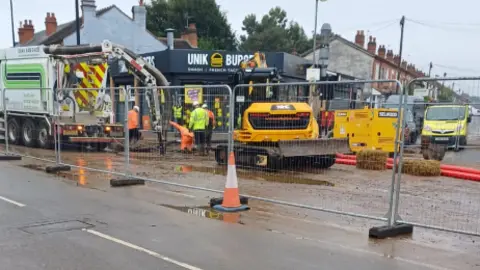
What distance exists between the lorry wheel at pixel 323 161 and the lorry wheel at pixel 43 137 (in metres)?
10.3

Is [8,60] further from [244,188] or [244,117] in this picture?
[244,188]

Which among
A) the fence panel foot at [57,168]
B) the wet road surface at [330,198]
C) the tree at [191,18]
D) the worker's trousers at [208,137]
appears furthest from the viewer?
the tree at [191,18]

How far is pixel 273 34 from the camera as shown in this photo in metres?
70.8

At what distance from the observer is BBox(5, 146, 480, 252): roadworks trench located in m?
8.04

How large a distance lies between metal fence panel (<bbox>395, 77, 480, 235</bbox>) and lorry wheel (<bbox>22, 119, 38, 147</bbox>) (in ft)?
44.6

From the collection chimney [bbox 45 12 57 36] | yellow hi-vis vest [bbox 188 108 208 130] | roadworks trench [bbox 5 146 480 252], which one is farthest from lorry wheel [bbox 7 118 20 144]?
chimney [bbox 45 12 57 36]

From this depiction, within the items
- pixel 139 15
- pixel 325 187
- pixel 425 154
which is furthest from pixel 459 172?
pixel 139 15

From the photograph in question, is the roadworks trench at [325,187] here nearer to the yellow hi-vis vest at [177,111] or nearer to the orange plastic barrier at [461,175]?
the orange plastic barrier at [461,175]

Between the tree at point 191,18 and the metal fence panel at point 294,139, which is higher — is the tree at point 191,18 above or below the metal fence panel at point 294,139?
above

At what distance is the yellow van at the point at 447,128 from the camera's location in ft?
31.0

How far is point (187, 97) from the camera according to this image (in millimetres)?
11195

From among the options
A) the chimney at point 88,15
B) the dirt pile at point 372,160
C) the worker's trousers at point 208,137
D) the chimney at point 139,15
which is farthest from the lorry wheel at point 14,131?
the chimney at point 139,15

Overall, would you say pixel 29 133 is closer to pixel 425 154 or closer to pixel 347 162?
pixel 347 162

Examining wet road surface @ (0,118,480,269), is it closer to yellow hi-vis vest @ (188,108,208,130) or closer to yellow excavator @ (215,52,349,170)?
yellow excavator @ (215,52,349,170)
